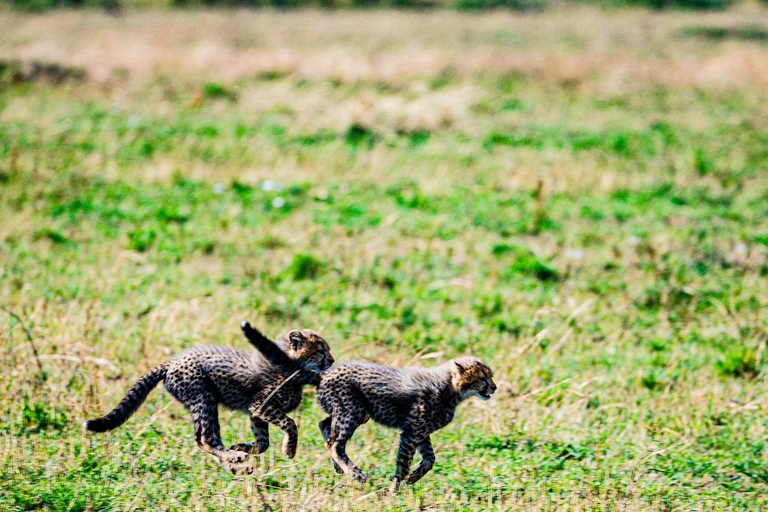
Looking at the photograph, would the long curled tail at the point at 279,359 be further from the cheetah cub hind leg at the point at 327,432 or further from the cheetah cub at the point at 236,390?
the cheetah cub hind leg at the point at 327,432

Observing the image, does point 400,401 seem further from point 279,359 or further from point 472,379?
point 279,359

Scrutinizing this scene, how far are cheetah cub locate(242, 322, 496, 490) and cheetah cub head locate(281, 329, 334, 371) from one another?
0.24 ft

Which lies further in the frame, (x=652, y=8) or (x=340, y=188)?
(x=652, y=8)

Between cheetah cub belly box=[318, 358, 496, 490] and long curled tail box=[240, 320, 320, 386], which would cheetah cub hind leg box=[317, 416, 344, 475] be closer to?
cheetah cub belly box=[318, 358, 496, 490]

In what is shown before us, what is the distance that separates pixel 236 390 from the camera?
4.60 metres

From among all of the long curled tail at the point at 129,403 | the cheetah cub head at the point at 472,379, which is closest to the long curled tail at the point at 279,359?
the long curled tail at the point at 129,403

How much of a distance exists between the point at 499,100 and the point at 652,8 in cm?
1661

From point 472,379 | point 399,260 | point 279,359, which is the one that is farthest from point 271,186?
point 472,379

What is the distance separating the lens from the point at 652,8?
29.8 meters

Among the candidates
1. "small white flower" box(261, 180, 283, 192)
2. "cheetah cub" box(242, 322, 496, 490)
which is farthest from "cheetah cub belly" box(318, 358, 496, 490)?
"small white flower" box(261, 180, 283, 192)

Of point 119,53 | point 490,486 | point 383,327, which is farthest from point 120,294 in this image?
point 119,53

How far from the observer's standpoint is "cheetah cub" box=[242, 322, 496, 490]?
14.8ft

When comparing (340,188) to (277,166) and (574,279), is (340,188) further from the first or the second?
(574,279)

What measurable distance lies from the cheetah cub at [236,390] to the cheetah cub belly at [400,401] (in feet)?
0.56
